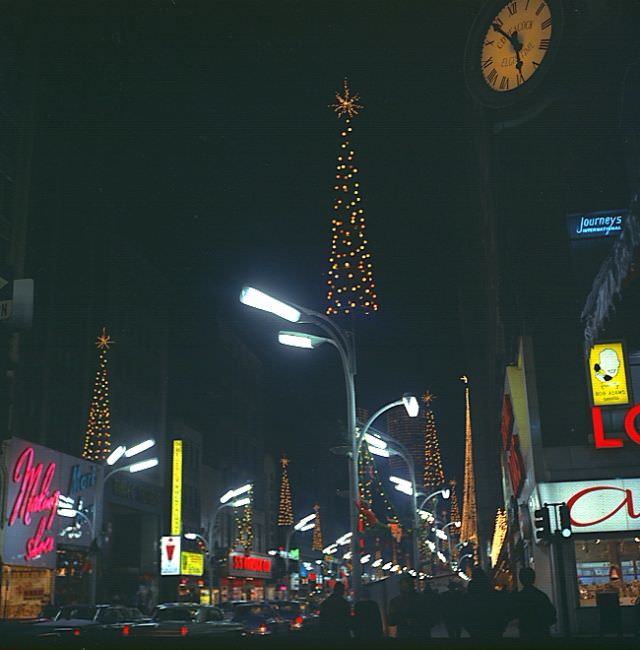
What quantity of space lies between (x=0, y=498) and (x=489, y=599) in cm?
2815

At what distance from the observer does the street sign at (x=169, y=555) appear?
187 feet

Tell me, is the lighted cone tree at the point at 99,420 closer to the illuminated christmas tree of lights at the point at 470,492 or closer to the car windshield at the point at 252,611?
the car windshield at the point at 252,611

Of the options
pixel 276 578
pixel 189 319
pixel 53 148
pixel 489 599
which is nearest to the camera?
pixel 489 599

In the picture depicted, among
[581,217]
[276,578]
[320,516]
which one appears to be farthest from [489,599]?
[320,516]

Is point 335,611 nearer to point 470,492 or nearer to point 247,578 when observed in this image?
point 247,578

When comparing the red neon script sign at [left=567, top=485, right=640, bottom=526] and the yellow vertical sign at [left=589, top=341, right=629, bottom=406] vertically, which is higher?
the yellow vertical sign at [left=589, top=341, right=629, bottom=406]

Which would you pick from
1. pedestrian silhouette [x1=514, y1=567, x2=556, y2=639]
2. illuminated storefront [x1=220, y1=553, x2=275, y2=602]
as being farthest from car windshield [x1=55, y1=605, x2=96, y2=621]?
illuminated storefront [x1=220, y1=553, x2=275, y2=602]

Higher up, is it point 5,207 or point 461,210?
point 461,210

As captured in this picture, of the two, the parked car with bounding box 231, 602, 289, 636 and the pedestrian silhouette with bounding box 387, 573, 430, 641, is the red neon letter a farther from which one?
the pedestrian silhouette with bounding box 387, 573, 430, 641

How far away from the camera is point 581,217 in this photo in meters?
30.3

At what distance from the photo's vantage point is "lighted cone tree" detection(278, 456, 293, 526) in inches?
4122

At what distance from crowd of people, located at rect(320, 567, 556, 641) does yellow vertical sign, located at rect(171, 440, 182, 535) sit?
47845mm

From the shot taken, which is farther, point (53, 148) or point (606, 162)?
point (53, 148)

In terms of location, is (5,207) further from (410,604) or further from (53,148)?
(410,604)
